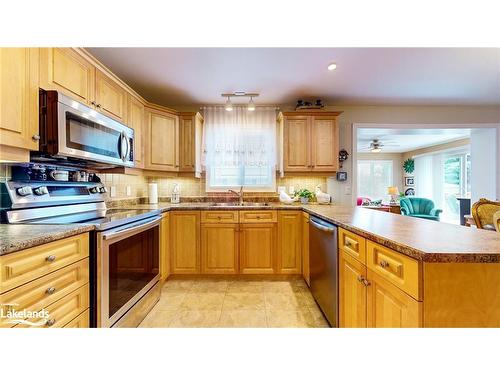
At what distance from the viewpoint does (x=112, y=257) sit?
1.44 m

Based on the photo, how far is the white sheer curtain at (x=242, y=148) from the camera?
10.9ft

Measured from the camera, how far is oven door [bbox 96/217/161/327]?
134cm

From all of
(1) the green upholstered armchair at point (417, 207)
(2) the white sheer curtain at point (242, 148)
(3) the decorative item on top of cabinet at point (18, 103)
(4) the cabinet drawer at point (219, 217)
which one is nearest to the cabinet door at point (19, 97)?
(3) the decorative item on top of cabinet at point (18, 103)

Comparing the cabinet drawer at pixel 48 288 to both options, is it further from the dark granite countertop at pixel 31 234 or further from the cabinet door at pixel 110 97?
the cabinet door at pixel 110 97

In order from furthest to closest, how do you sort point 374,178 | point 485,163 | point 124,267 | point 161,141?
point 374,178
point 485,163
point 161,141
point 124,267

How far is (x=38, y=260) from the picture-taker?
0.96 m

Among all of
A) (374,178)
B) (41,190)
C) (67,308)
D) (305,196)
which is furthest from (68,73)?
(374,178)

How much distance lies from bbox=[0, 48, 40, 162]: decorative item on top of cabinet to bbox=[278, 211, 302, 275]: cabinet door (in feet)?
7.46

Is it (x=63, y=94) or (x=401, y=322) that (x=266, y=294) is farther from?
(x=63, y=94)

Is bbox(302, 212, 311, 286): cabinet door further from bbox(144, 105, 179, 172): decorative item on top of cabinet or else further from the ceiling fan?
the ceiling fan

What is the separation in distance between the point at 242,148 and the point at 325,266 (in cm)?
210

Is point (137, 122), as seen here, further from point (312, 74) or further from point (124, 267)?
point (312, 74)

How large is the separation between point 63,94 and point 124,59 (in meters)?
0.98
